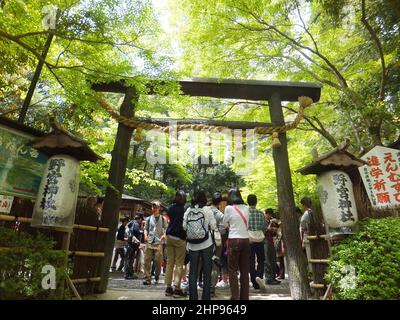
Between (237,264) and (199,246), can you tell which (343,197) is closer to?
(237,264)

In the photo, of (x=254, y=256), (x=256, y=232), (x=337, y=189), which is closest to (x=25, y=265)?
(x=256, y=232)

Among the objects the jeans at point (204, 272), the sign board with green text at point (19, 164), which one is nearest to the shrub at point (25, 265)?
the sign board with green text at point (19, 164)


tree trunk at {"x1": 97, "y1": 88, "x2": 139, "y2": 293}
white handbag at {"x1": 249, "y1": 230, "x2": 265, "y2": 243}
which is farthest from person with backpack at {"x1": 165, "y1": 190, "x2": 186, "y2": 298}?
white handbag at {"x1": 249, "y1": 230, "x2": 265, "y2": 243}

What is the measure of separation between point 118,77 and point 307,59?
6296mm

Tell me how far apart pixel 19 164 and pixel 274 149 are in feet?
20.0

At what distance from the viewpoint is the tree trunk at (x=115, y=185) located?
691 cm

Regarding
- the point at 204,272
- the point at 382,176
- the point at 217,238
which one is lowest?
the point at 204,272

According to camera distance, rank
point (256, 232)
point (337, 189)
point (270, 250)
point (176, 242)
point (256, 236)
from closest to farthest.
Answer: point (337, 189), point (176, 242), point (256, 232), point (256, 236), point (270, 250)

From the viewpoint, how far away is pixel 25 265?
452cm

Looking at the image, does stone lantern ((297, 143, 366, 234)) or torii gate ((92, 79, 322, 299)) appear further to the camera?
torii gate ((92, 79, 322, 299))

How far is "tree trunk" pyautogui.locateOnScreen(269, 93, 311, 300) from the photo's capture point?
276 inches

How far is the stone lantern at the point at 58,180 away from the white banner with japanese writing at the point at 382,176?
6.59 m

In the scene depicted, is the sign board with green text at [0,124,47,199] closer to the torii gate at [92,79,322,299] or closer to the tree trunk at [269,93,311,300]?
the torii gate at [92,79,322,299]

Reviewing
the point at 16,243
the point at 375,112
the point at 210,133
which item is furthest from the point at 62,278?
the point at 375,112
